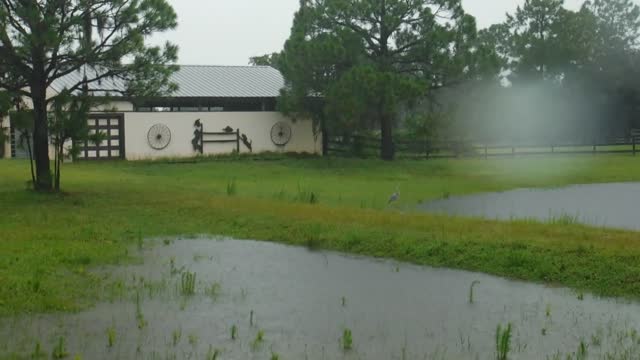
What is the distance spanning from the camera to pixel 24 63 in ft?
61.9

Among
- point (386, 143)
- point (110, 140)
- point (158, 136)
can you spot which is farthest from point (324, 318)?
point (386, 143)

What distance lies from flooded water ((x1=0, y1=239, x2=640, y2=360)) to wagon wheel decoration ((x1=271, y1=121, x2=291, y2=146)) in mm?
25827

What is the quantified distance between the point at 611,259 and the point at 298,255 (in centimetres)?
423

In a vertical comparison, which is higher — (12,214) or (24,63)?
(24,63)

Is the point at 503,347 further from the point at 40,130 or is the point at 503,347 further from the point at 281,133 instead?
the point at 281,133

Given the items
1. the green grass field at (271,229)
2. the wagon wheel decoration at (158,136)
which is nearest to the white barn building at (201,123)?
the wagon wheel decoration at (158,136)

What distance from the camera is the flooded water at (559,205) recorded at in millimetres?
15672

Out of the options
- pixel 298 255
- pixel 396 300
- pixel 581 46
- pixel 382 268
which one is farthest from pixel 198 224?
pixel 581 46

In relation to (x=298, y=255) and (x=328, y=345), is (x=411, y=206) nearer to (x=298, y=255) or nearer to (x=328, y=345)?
(x=298, y=255)

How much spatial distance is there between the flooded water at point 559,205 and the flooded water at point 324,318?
237 inches

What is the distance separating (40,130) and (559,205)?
39.4 ft

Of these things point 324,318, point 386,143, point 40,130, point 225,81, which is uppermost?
point 225,81

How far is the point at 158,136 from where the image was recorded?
3394 cm

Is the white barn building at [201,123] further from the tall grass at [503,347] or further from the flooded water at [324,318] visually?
the tall grass at [503,347]
